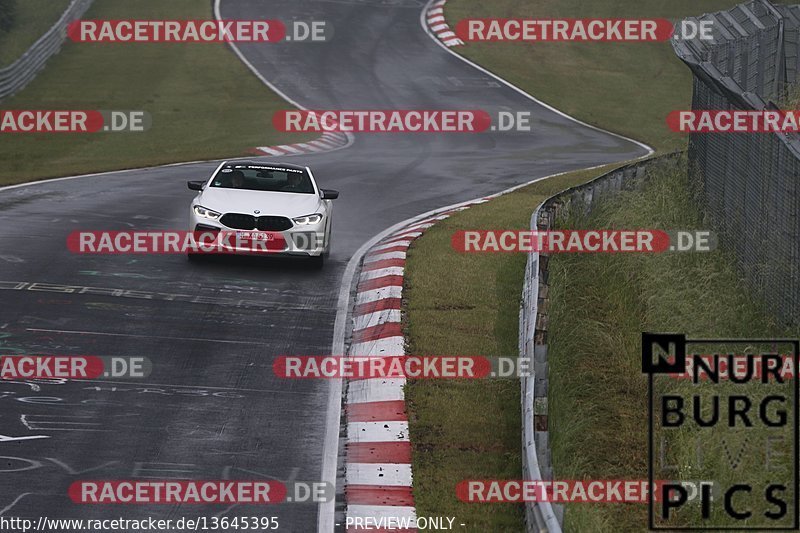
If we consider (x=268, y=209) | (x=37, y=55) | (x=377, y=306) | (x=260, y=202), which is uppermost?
(x=37, y=55)

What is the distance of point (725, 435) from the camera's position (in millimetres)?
9953

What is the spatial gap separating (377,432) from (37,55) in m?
33.7

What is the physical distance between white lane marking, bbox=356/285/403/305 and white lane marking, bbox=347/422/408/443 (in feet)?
14.1

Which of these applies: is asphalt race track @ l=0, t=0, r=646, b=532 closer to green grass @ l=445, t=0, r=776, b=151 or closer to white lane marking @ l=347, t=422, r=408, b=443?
white lane marking @ l=347, t=422, r=408, b=443

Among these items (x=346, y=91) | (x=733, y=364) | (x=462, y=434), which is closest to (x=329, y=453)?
(x=462, y=434)

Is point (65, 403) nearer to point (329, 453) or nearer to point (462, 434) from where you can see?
point (329, 453)

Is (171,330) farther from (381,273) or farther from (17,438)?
(381,273)

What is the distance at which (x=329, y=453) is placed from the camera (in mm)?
9734

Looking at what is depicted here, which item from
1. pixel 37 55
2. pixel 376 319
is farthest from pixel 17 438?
pixel 37 55

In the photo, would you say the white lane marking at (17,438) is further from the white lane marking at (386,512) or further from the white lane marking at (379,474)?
the white lane marking at (386,512)

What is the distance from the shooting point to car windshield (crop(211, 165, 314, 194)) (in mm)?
16922

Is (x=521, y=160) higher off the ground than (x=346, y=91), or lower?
lower

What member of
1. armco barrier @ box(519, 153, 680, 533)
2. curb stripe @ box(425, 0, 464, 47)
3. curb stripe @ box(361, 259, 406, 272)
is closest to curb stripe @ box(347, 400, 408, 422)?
armco barrier @ box(519, 153, 680, 533)

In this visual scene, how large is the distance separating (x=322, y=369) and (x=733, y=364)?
3595 millimetres
